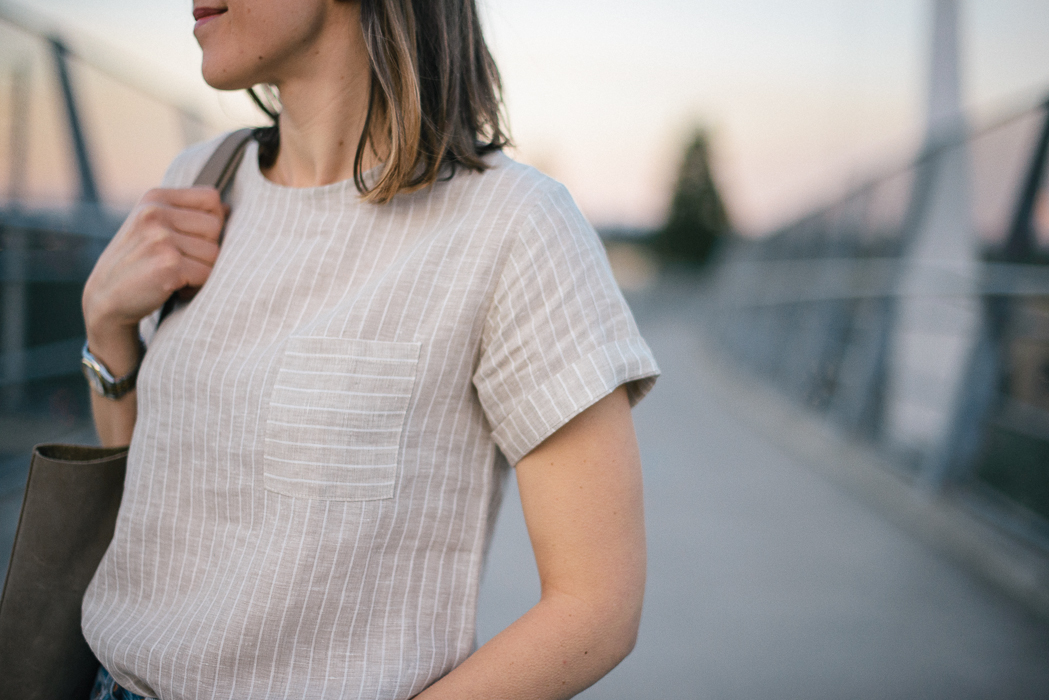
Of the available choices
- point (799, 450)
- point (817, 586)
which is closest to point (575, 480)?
point (817, 586)

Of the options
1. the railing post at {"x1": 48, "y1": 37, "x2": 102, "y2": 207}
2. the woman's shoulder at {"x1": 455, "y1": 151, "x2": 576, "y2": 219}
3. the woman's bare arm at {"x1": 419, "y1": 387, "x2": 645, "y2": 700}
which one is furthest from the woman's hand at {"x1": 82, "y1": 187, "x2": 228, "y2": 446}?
the railing post at {"x1": 48, "y1": 37, "x2": 102, "y2": 207}

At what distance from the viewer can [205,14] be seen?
44.2 inches

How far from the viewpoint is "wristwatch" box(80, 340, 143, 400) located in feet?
4.01

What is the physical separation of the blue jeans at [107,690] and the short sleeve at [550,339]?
631 mm

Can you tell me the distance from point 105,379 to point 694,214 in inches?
1964

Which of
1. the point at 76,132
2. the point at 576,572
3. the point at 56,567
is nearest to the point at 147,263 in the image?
the point at 56,567

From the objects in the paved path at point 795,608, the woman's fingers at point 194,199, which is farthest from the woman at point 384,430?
the paved path at point 795,608

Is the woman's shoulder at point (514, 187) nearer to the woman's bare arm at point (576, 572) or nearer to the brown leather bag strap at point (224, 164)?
the woman's bare arm at point (576, 572)

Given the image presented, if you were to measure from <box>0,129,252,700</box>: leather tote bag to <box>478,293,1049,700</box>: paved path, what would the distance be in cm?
175

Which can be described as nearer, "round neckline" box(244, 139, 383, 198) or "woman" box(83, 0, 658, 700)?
"woman" box(83, 0, 658, 700)

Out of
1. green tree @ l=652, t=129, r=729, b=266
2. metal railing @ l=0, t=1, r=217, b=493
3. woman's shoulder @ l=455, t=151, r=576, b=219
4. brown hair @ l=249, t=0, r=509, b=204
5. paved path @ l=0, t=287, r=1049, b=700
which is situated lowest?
green tree @ l=652, t=129, r=729, b=266

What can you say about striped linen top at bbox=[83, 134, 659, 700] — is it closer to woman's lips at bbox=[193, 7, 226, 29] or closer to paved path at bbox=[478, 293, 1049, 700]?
woman's lips at bbox=[193, 7, 226, 29]

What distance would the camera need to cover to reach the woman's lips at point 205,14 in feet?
3.65

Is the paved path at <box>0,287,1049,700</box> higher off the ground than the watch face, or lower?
lower
